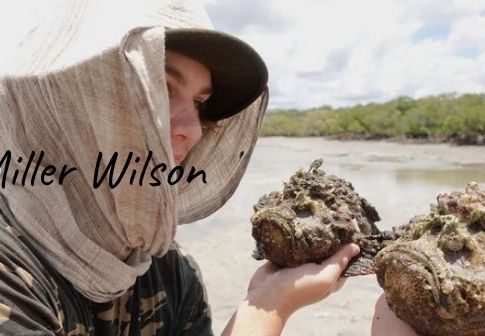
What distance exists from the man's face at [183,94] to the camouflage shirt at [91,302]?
0.68 meters

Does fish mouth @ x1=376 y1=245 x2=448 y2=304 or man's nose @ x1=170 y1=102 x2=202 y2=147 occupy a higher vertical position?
man's nose @ x1=170 y1=102 x2=202 y2=147

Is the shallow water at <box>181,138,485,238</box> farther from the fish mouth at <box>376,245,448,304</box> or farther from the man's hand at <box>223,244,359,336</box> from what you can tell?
the fish mouth at <box>376,245,448,304</box>

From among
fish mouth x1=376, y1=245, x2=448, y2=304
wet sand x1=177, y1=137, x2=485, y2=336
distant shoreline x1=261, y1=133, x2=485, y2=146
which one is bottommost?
distant shoreline x1=261, y1=133, x2=485, y2=146

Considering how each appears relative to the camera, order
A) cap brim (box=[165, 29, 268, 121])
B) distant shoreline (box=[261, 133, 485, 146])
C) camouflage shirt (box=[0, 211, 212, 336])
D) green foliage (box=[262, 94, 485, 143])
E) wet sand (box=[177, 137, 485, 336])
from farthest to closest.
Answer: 1. green foliage (box=[262, 94, 485, 143])
2. distant shoreline (box=[261, 133, 485, 146])
3. wet sand (box=[177, 137, 485, 336])
4. cap brim (box=[165, 29, 268, 121])
5. camouflage shirt (box=[0, 211, 212, 336])

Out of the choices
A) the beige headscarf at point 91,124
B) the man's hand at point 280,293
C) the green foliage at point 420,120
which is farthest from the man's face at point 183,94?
the green foliage at point 420,120

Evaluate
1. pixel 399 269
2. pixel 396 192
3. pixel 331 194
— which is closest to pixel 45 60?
pixel 399 269

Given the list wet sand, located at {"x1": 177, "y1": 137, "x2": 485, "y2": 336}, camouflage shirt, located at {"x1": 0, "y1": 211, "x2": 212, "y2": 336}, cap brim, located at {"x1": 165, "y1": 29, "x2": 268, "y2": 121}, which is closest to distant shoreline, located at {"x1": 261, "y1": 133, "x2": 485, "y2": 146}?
wet sand, located at {"x1": 177, "y1": 137, "x2": 485, "y2": 336}

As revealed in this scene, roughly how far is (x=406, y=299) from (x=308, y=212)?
1176 mm

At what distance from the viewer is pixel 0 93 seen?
2.10 m

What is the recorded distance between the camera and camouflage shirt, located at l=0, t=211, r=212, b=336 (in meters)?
1.79

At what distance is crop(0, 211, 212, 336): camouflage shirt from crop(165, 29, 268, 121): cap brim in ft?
2.52

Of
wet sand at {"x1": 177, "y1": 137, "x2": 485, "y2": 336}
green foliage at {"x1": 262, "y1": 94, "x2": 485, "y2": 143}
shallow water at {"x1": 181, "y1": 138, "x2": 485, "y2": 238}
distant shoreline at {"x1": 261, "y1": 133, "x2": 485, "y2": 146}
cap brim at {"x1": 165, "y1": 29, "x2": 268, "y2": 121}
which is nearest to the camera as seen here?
cap brim at {"x1": 165, "y1": 29, "x2": 268, "y2": 121}

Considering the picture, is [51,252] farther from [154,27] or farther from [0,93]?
[154,27]

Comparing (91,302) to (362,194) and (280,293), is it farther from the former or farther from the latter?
(362,194)
